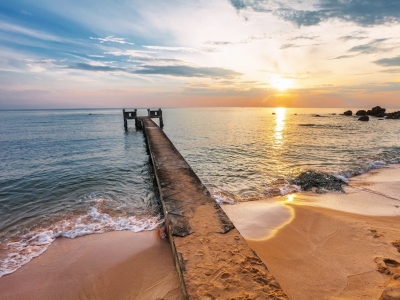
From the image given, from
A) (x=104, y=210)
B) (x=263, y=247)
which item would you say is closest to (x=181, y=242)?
(x=263, y=247)

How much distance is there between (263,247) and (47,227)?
572cm

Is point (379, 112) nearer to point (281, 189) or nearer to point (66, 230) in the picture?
point (281, 189)

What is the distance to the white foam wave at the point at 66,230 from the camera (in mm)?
4883

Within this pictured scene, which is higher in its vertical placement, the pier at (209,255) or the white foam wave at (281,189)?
the pier at (209,255)

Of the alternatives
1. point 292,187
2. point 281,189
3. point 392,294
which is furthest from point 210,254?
point 292,187

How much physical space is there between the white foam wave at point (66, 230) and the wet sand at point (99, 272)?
24 cm

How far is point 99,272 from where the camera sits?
436cm

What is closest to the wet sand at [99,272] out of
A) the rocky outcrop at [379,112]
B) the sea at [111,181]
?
the sea at [111,181]

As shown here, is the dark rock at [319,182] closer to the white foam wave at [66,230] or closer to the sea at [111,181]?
the sea at [111,181]

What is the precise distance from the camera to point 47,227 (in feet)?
20.2

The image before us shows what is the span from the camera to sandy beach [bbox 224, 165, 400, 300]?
3.67 meters

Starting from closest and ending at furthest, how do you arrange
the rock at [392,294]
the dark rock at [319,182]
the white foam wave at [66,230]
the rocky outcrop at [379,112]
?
the rock at [392,294], the white foam wave at [66,230], the dark rock at [319,182], the rocky outcrop at [379,112]

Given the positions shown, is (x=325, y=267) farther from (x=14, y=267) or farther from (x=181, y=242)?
(x=14, y=267)

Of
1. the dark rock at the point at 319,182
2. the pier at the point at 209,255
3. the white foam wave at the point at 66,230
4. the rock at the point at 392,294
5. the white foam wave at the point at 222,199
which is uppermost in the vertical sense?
the pier at the point at 209,255
